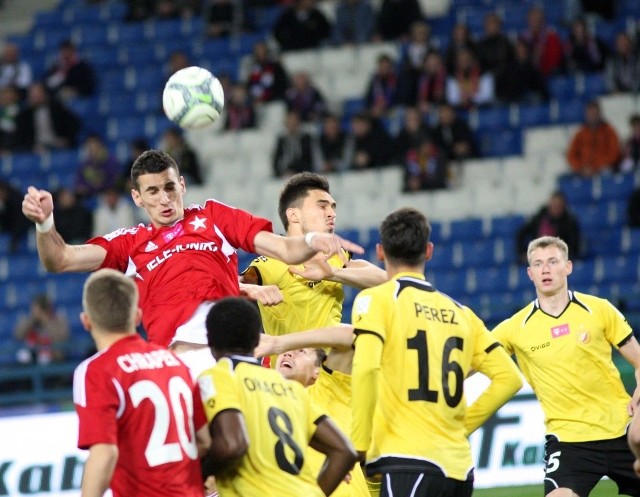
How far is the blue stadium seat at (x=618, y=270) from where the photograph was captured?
48.3ft

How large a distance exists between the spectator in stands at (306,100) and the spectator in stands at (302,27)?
106 centimetres

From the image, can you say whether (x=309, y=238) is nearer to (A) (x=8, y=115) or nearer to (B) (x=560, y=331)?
(B) (x=560, y=331)

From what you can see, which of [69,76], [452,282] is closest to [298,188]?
[452,282]

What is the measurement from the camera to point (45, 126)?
18.4 metres

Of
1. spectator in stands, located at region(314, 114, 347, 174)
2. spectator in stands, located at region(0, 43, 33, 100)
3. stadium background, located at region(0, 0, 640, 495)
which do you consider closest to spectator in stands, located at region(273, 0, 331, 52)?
stadium background, located at region(0, 0, 640, 495)

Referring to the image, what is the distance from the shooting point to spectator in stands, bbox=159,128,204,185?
16938 millimetres

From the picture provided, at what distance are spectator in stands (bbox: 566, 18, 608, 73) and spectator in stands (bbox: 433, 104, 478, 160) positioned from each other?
5.44 ft

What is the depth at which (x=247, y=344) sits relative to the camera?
569 centimetres

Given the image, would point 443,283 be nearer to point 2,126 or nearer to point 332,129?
point 332,129

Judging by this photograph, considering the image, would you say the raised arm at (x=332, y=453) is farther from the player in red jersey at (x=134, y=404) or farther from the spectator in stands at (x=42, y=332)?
the spectator in stands at (x=42, y=332)

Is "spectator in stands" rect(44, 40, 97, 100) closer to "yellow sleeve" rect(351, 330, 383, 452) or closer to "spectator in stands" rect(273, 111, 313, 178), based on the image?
"spectator in stands" rect(273, 111, 313, 178)

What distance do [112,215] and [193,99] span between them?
9.05 m

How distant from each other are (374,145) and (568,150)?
2.43 m

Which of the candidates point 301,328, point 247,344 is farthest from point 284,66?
point 247,344
